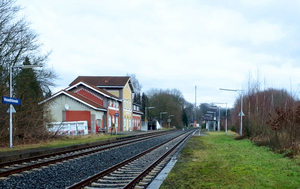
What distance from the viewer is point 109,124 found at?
48969mm

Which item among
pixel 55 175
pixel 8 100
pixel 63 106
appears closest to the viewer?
pixel 55 175

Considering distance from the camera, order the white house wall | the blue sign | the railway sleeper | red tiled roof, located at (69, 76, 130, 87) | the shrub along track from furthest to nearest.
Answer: red tiled roof, located at (69, 76, 130, 87) → the white house wall → the blue sign → the shrub along track → the railway sleeper

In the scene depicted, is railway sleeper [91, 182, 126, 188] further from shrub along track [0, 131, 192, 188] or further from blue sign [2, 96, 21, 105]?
blue sign [2, 96, 21, 105]

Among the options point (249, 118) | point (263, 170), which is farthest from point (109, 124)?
point (263, 170)

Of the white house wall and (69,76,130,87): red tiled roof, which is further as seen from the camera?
(69,76,130,87): red tiled roof

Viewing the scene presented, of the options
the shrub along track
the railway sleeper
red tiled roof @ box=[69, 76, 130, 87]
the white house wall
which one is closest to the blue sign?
the shrub along track

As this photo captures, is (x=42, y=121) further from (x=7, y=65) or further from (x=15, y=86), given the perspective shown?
(x=7, y=65)

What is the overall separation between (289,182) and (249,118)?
2175cm

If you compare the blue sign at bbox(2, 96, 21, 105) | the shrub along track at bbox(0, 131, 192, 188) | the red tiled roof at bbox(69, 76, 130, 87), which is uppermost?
the red tiled roof at bbox(69, 76, 130, 87)

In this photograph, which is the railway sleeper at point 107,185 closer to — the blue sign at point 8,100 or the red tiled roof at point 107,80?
the blue sign at point 8,100

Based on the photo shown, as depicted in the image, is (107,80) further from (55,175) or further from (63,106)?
(55,175)

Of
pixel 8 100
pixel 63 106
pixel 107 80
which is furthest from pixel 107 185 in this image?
pixel 107 80

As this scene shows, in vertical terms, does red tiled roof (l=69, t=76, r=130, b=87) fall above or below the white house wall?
above

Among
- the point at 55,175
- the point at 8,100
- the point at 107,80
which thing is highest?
the point at 107,80
